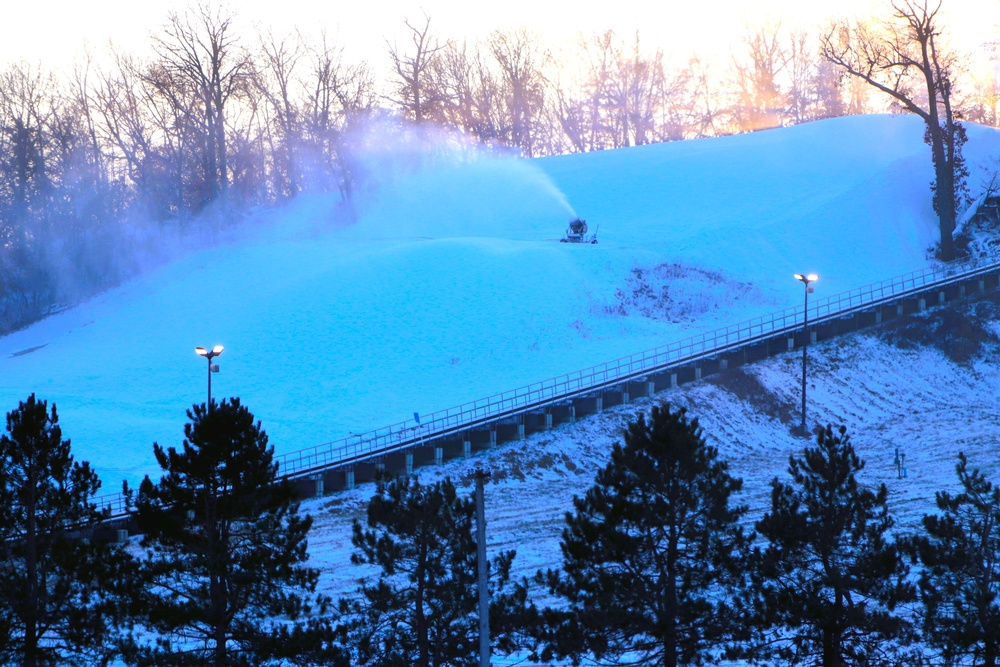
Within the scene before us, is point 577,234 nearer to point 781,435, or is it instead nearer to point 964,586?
point 781,435

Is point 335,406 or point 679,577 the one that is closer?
point 679,577

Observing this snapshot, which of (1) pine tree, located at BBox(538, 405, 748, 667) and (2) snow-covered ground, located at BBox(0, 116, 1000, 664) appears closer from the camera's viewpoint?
(1) pine tree, located at BBox(538, 405, 748, 667)

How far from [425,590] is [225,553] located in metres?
3.49

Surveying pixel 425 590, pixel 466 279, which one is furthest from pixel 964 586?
pixel 466 279

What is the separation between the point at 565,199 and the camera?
82062 mm

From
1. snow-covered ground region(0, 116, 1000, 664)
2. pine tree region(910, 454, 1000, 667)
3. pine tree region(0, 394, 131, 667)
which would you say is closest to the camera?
pine tree region(910, 454, 1000, 667)

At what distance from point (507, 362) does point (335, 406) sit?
31.5 feet

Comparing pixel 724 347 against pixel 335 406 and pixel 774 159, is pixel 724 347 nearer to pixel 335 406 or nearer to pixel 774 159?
pixel 335 406

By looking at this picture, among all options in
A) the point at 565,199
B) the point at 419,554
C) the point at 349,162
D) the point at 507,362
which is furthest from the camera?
the point at 349,162

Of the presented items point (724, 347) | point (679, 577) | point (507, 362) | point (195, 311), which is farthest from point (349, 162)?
point (679, 577)

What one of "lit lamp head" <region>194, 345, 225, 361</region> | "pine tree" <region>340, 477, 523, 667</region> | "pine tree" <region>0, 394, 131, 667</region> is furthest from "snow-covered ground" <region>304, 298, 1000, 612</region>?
"pine tree" <region>0, 394, 131, 667</region>

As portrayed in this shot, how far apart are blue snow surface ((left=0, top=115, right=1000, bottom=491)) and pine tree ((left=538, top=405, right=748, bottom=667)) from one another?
72.6 feet

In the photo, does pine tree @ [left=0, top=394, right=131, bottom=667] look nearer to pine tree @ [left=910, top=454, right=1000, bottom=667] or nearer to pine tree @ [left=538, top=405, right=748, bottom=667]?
pine tree @ [left=538, top=405, right=748, bottom=667]

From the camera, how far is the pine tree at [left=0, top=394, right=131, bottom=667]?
19188 millimetres
